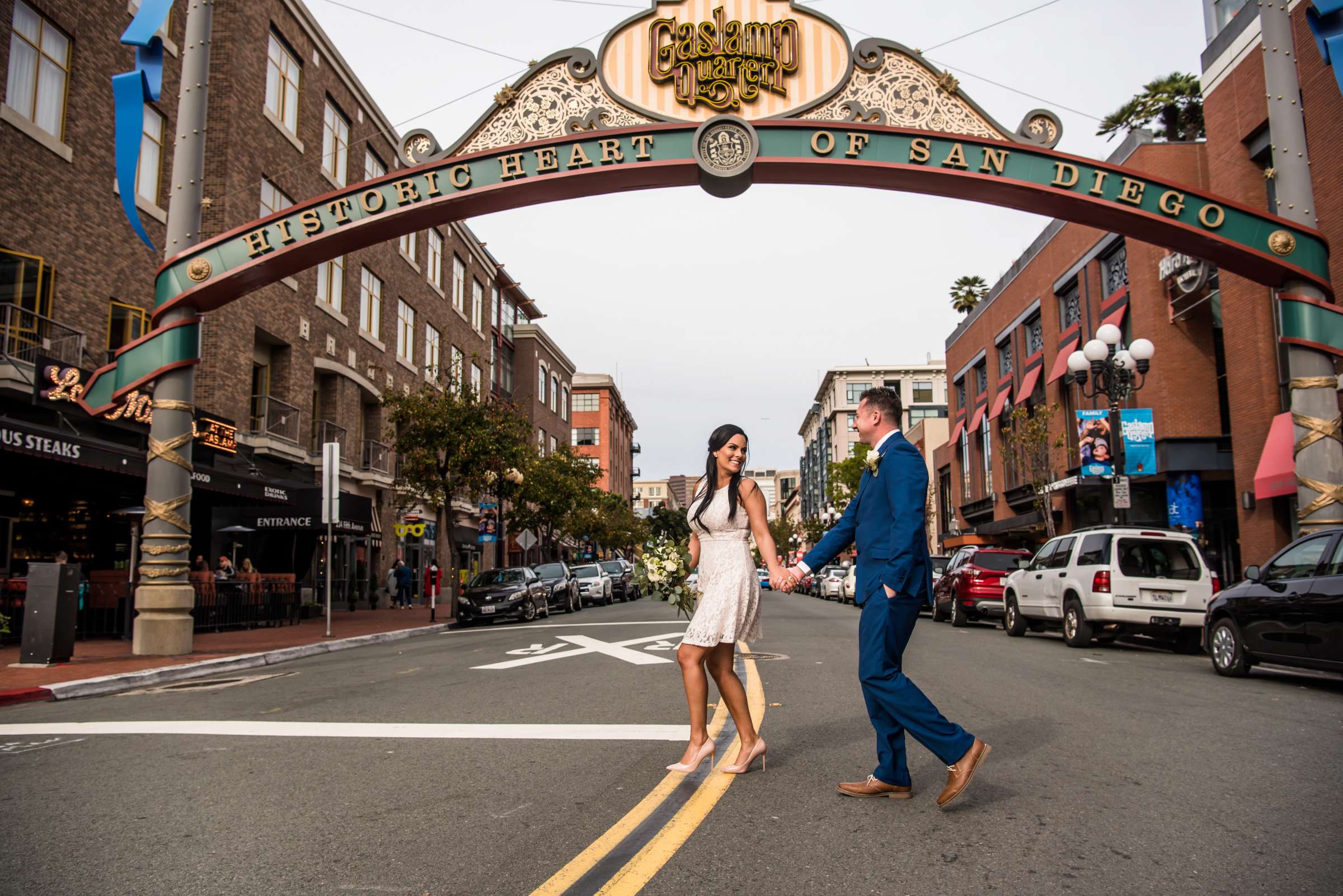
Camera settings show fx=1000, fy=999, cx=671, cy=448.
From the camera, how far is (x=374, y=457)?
110ft

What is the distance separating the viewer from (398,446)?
2689 centimetres

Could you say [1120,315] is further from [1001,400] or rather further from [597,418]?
[597,418]

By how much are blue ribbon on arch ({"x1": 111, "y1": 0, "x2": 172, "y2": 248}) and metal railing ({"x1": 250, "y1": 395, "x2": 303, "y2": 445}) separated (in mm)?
12335

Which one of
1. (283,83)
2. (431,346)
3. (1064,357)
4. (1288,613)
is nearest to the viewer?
A: (1288,613)

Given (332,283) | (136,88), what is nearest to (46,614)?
(136,88)

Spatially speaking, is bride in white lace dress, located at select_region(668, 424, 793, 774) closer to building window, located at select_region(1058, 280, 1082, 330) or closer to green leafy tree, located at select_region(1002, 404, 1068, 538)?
green leafy tree, located at select_region(1002, 404, 1068, 538)

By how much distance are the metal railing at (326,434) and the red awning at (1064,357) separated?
23005 millimetres

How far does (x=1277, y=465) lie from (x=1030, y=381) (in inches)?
694

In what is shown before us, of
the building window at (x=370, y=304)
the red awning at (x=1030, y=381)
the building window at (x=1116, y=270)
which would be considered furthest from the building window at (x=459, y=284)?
the building window at (x=1116, y=270)

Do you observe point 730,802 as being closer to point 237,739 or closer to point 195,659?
point 237,739

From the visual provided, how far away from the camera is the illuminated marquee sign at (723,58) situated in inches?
621

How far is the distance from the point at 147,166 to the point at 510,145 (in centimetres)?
1049

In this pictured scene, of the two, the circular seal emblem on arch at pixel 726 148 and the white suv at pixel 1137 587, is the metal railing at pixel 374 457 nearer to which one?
the circular seal emblem on arch at pixel 726 148

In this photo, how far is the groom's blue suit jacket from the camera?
15.4ft
